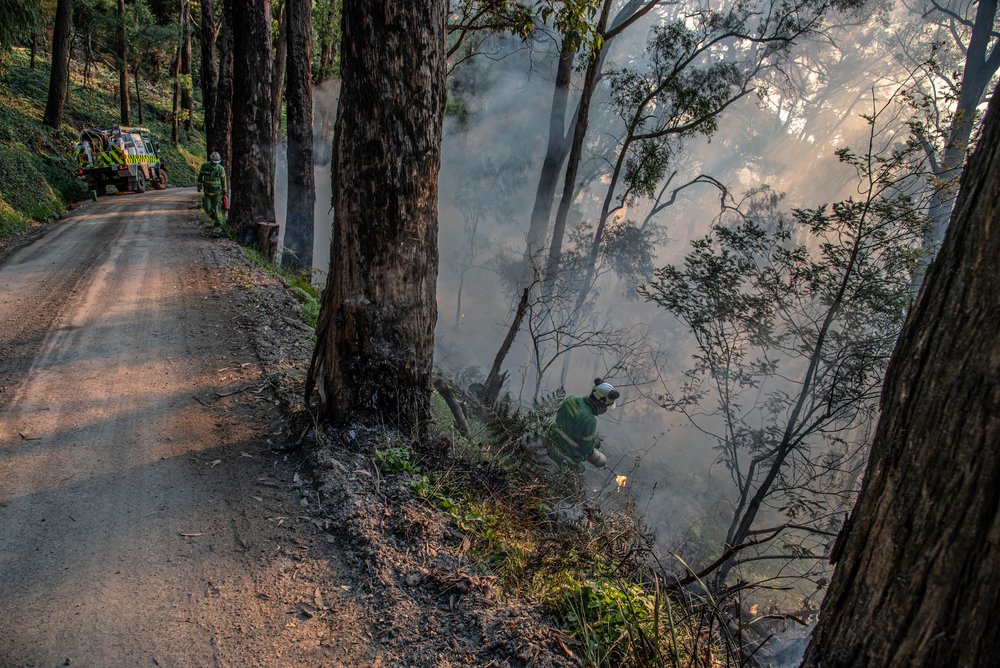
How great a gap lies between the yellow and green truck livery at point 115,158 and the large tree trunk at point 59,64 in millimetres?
1905

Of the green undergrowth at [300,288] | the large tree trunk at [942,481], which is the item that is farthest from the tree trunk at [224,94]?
the large tree trunk at [942,481]

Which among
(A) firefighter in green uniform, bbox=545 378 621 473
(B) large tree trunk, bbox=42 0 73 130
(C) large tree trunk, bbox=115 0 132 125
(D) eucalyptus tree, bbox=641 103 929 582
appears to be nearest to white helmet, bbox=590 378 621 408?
(A) firefighter in green uniform, bbox=545 378 621 473

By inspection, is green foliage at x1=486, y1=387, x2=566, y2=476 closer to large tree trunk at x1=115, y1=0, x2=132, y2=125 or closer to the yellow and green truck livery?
the yellow and green truck livery

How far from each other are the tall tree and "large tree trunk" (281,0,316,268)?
746 inches

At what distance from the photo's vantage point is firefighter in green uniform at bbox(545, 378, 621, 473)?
21.6 ft

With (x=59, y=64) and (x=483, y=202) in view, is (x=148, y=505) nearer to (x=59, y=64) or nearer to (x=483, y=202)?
(x=59, y=64)

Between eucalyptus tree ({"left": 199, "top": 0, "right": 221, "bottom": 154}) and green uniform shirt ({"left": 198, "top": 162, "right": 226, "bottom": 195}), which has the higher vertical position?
eucalyptus tree ({"left": 199, "top": 0, "right": 221, "bottom": 154})

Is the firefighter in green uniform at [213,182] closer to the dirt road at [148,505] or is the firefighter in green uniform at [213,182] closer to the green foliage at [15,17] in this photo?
the dirt road at [148,505]

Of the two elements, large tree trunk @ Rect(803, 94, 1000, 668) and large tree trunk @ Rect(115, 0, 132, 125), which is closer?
large tree trunk @ Rect(803, 94, 1000, 668)

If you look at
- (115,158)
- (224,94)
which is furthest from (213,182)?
(115,158)

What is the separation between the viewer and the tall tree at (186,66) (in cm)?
2298

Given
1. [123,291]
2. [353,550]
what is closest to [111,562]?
[353,550]

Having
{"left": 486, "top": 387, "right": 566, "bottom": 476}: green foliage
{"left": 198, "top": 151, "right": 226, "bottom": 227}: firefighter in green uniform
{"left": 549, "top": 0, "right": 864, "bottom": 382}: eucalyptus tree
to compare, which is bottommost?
{"left": 486, "top": 387, "right": 566, "bottom": 476}: green foliage

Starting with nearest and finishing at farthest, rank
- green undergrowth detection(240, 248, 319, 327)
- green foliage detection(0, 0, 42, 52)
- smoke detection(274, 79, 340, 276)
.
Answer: green undergrowth detection(240, 248, 319, 327)
green foliage detection(0, 0, 42, 52)
smoke detection(274, 79, 340, 276)
